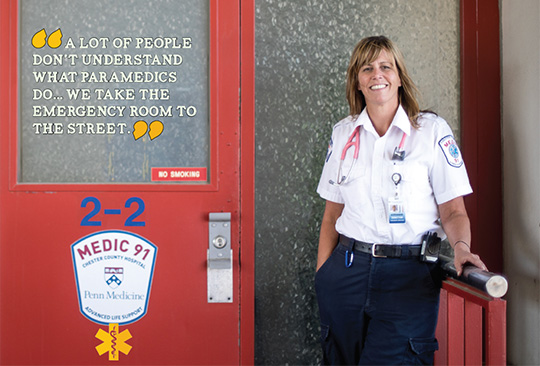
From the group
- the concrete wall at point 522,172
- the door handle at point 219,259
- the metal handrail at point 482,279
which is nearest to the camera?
the metal handrail at point 482,279

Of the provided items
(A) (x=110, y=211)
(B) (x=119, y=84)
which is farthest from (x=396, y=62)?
(A) (x=110, y=211)

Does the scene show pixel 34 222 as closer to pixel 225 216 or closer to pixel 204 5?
pixel 225 216

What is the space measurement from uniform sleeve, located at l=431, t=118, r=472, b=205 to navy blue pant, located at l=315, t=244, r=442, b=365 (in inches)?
10.2

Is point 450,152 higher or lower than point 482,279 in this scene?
higher

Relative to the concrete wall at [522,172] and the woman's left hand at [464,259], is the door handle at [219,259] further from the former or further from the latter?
the concrete wall at [522,172]

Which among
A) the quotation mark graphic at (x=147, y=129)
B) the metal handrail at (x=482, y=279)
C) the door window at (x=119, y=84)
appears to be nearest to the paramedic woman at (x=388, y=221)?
the metal handrail at (x=482, y=279)

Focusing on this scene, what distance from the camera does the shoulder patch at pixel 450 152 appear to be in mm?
1774

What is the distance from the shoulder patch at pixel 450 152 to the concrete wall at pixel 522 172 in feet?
1.39

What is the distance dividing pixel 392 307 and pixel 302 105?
971 mm

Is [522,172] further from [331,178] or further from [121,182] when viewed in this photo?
[121,182]

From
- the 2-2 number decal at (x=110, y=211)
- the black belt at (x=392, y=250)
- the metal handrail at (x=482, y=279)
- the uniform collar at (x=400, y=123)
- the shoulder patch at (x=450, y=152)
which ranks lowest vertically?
the metal handrail at (x=482, y=279)

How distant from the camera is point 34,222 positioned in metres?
2.25

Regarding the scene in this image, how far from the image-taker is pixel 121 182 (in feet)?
7.41

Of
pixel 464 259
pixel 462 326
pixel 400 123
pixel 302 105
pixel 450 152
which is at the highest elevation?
pixel 302 105
